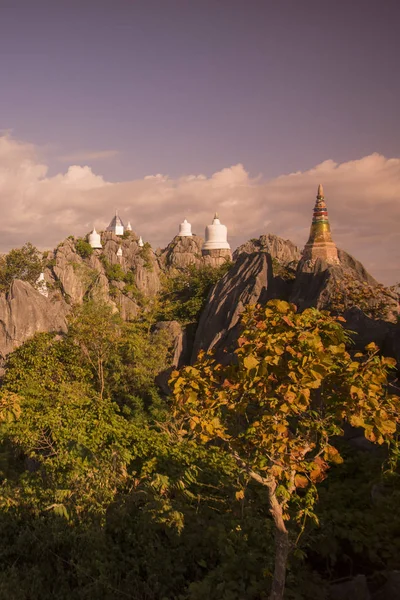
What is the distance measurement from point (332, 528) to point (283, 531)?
104 inches

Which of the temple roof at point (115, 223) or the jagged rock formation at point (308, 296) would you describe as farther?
the temple roof at point (115, 223)

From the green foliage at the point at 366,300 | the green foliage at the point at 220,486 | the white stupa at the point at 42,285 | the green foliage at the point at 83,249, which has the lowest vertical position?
the green foliage at the point at 220,486

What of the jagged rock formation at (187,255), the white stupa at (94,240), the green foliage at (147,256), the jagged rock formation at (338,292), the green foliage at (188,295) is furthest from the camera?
the white stupa at (94,240)

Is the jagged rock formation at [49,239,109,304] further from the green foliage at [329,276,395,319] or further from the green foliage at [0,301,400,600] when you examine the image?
the green foliage at [0,301,400,600]

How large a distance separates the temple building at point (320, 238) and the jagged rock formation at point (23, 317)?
20.1 m

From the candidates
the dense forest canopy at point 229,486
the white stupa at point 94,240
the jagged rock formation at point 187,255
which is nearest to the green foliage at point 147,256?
the jagged rock formation at point 187,255

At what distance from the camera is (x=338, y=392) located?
494cm

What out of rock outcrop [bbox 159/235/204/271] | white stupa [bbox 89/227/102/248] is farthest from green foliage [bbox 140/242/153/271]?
white stupa [bbox 89/227/102/248]

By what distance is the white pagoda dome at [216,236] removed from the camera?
66.5 m

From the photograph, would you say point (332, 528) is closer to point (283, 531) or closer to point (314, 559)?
point (314, 559)

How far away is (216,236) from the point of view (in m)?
66.8

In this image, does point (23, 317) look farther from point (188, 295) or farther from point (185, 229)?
point (185, 229)

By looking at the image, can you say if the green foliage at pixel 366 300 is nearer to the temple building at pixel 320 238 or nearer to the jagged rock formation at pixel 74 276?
the temple building at pixel 320 238

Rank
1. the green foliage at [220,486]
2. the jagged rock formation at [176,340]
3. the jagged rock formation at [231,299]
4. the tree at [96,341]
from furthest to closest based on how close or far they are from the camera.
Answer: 1. the jagged rock formation at [176,340]
2. the jagged rock formation at [231,299]
3. the tree at [96,341]
4. the green foliage at [220,486]
